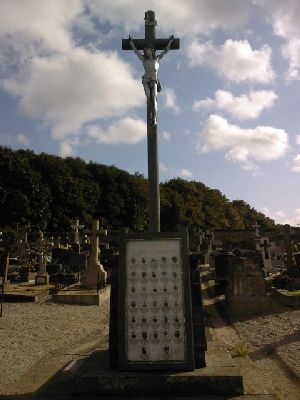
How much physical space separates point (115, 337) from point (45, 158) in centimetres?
4258

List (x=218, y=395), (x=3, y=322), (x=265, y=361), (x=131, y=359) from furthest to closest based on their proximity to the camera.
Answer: (x=3, y=322), (x=265, y=361), (x=131, y=359), (x=218, y=395)

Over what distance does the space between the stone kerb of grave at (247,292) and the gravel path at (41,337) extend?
11.5ft

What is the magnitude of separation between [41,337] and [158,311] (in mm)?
4626

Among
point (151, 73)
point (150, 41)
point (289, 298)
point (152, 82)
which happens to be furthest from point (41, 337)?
point (289, 298)

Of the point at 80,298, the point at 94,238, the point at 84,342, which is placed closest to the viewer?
the point at 84,342

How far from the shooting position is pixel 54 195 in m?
43.5

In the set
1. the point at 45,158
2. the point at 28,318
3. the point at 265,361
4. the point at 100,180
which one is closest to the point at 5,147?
the point at 45,158

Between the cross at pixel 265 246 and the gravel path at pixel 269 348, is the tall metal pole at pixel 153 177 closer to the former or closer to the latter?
the gravel path at pixel 269 348

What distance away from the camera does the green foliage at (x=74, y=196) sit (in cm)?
3931

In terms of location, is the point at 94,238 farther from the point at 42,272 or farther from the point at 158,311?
the point at 158,311

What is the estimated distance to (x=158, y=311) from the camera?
5.09 metres

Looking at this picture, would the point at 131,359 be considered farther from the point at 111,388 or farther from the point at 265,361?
the point at 265,361

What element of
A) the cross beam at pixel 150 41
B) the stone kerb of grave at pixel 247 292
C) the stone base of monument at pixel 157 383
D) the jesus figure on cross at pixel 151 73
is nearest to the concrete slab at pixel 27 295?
the stone kerb of grave at pixel 247 292

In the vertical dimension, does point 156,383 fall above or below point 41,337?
above
